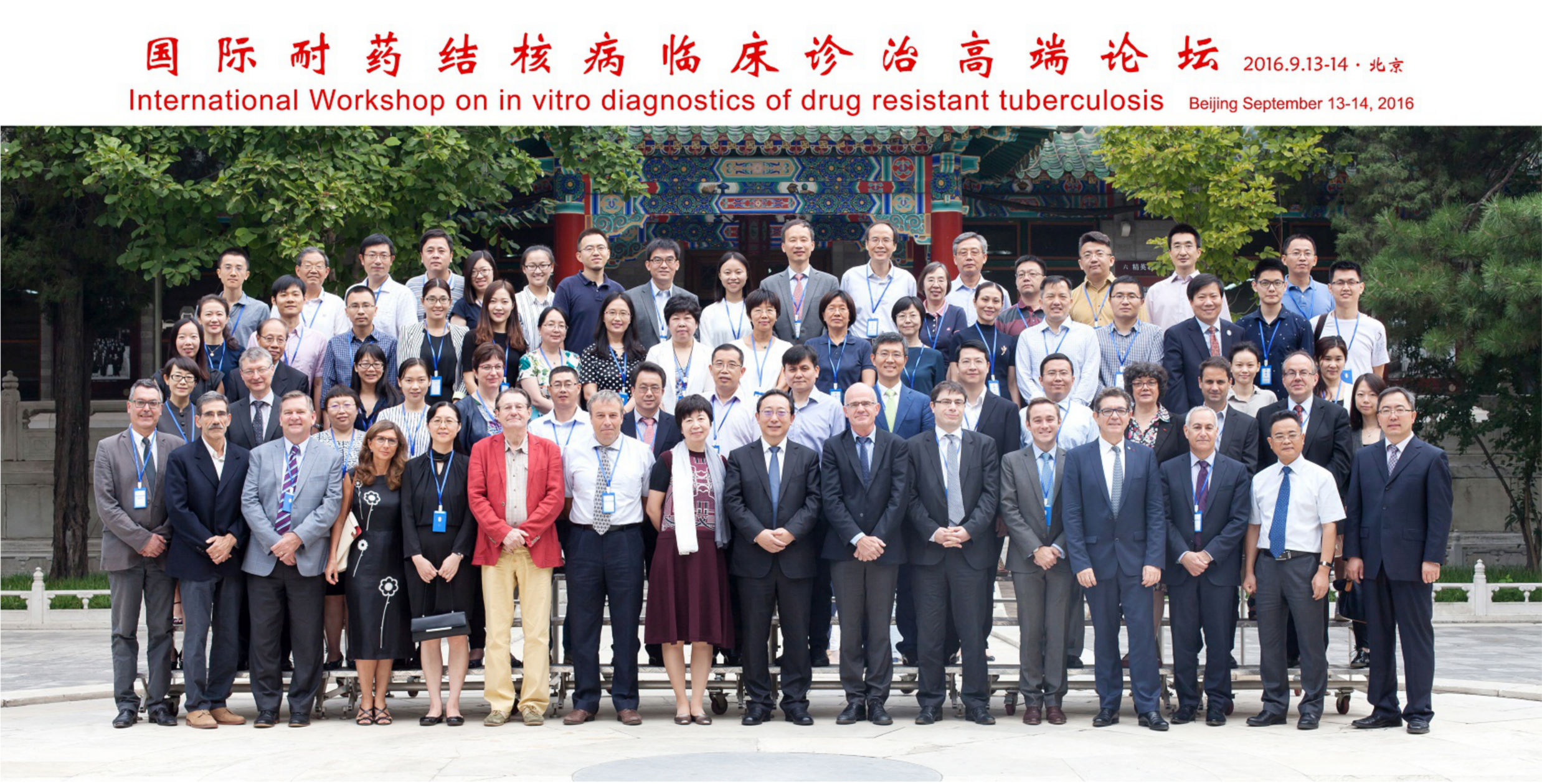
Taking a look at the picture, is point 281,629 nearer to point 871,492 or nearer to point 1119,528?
point 871,492

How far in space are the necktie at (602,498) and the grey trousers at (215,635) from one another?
6.42 ft

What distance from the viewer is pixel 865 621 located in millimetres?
8312

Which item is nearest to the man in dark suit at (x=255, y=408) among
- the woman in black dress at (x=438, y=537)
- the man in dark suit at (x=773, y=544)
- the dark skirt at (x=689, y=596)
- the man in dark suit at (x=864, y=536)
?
the woman in black dress at (x=438, y=537)

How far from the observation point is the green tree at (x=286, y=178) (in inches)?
507

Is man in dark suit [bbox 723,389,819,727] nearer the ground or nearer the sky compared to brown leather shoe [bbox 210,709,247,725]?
nearer the sky

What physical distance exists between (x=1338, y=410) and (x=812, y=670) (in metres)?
3.28

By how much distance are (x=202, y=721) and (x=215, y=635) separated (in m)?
0.46

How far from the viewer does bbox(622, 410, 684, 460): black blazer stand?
8547 mm

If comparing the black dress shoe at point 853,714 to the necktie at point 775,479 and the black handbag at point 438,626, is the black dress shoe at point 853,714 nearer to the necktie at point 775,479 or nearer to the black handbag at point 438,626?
the necktie at point 775,479

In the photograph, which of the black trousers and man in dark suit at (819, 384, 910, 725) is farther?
the black trousers

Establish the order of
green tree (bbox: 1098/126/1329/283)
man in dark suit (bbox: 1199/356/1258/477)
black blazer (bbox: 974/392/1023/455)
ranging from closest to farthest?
man in dark suit (bbox: 1199/356/1258/477), black blazer (bbox: 974/392/1023/455), green tree (bbox: 1098/126/1329/283)

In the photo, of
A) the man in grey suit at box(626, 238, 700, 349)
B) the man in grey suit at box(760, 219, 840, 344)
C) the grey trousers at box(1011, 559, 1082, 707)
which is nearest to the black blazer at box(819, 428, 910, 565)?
the grey trousers at box(1011, 559, 1082, 707)

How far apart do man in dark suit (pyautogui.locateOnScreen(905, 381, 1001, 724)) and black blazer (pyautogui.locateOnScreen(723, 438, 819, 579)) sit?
0.56 metres

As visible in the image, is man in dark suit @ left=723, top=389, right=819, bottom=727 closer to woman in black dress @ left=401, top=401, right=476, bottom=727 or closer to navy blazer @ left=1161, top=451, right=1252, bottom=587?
woman in black dress @ left=401, top=401, right=476, bottom=727
